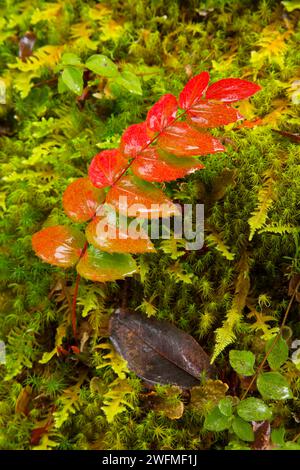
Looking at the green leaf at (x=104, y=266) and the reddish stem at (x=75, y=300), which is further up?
the green leaf at (x=104, y=266)

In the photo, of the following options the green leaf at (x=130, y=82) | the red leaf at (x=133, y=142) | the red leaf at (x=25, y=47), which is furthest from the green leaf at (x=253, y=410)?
the red leaf at (x=25, y=47)

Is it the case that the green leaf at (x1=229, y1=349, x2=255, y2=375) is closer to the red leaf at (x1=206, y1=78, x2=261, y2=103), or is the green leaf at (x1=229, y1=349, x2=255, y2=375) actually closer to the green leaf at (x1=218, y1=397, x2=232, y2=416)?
the green leaf at (x1=218, y1=397, x2=232, y2=416)

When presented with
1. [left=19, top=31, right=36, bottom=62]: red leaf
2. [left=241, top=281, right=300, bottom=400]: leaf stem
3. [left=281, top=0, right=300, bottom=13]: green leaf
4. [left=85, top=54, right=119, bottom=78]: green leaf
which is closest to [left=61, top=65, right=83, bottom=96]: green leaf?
[left=85, top=54, right=119, bottom=78]: green leaf

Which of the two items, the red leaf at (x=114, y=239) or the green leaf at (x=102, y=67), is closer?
the red leaf at (x=114, y=239)

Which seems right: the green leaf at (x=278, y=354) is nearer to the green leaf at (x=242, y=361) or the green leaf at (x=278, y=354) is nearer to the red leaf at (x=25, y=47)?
the green leaf at (x=242, y=361)

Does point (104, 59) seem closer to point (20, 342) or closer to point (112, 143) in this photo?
point (112, 143)

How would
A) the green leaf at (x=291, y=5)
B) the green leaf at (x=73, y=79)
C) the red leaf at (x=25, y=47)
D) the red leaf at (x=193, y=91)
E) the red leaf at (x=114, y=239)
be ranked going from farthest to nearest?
the red leaf at (x=25, y=47), the green leaf at (x=291, y=5), the green leaf at (x=73, y=79), the red leaf at (x=193, y=91), the red leaf at (x=114, y=239)

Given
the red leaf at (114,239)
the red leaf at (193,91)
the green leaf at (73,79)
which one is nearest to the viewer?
the red leaf at (114,239)
